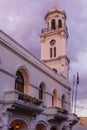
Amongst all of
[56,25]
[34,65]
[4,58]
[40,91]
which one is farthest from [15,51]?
[56,25]

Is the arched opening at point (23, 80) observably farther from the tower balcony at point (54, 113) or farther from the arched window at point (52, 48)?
the arched window at point (52, 48)

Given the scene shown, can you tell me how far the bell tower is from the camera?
3219 cm

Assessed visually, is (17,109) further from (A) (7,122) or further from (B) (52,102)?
(B) (52,102)

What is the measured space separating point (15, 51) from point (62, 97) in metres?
11.3

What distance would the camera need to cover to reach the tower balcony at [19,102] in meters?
18.2

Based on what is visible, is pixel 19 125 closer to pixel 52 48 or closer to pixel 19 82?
pixel 19 82

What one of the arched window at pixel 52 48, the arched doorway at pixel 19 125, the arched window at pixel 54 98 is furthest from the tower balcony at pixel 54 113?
the arched window at pixel 52 48

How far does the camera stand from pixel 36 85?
2331 centimetres

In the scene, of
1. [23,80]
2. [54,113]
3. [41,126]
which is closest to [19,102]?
[23,80]

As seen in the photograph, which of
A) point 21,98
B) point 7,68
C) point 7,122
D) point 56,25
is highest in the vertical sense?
point 56,25

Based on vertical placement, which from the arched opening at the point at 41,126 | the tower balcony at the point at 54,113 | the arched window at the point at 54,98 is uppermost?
the arched window at the point at 54,98

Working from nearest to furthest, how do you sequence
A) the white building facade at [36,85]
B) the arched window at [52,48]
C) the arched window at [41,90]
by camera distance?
the white building facade at [36,85]
the arched window at [41,90]
the arched window at [52,48]

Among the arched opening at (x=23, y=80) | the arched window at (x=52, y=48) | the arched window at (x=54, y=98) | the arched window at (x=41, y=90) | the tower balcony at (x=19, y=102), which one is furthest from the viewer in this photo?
the arched window at (x=52, y=48)

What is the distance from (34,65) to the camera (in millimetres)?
23328
